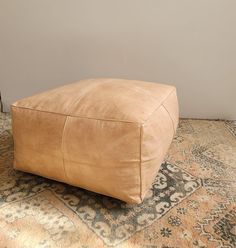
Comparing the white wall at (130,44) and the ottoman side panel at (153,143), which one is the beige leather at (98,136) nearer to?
the ottoman side panel at (153,143)

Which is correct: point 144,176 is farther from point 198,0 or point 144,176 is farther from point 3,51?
point 3,51

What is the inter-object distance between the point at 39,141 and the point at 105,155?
0.99 ft

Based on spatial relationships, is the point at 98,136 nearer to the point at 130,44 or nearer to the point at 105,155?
the point at 105,155

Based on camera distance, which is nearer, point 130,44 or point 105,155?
point 105,155

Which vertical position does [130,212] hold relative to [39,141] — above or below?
below

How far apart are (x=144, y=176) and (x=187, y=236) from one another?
0.26 m

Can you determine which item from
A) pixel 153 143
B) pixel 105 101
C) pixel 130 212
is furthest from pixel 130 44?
pixel 130 212

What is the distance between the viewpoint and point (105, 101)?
42.8 inches

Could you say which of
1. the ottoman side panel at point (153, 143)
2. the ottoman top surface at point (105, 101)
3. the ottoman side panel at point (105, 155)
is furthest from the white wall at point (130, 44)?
the ottoman side panel at point (105, 155)

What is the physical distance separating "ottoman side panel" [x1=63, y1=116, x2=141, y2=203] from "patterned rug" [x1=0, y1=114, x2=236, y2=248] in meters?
0.10

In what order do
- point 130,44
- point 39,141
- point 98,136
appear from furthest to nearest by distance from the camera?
point 130,44, point 39,141, point 98,136

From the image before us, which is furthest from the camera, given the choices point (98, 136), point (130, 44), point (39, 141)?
point (130, 44)

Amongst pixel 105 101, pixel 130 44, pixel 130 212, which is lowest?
pixel 130 212

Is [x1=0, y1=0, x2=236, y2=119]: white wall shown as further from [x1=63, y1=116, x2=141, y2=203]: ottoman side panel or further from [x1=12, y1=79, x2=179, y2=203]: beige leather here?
[x1=63, y1=116, x2=141, y2=203]: ottoman side panel
